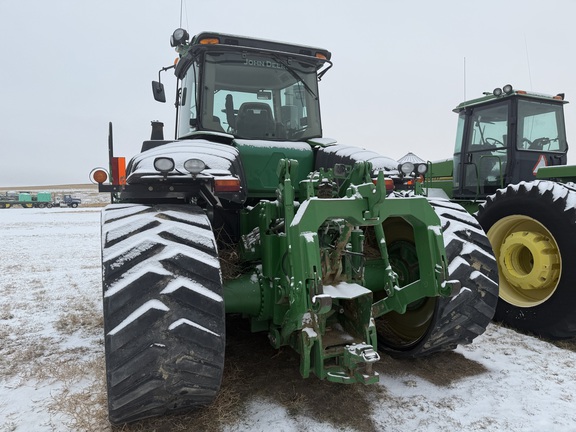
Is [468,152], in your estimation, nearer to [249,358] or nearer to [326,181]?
[326,181]

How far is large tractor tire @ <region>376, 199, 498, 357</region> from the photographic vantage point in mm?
3141

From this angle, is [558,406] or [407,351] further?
[407,351]

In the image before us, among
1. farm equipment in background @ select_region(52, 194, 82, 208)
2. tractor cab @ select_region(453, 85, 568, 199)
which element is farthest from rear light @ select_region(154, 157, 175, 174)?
farm equipment in background @ select_region(52, 194, 82, 208)

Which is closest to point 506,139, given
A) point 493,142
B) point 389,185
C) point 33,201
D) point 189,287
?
point 493,142

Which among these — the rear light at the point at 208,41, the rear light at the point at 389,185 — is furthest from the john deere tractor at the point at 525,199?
the rear light at the point at 208,41

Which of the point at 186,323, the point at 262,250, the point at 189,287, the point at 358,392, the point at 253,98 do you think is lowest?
the point at 358,392

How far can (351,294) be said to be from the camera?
251 centimetres

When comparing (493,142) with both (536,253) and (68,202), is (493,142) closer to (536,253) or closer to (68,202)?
(536,253)

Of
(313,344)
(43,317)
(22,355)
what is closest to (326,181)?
(313,344)

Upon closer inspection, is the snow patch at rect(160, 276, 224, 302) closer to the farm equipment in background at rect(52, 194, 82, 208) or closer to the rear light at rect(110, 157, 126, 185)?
the rear light at rect(110, 157, 126, 185)

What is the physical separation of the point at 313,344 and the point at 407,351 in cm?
131

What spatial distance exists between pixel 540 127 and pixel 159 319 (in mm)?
6789

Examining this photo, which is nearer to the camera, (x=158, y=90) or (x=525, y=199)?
(x=525, y=199)

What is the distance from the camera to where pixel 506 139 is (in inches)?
259
